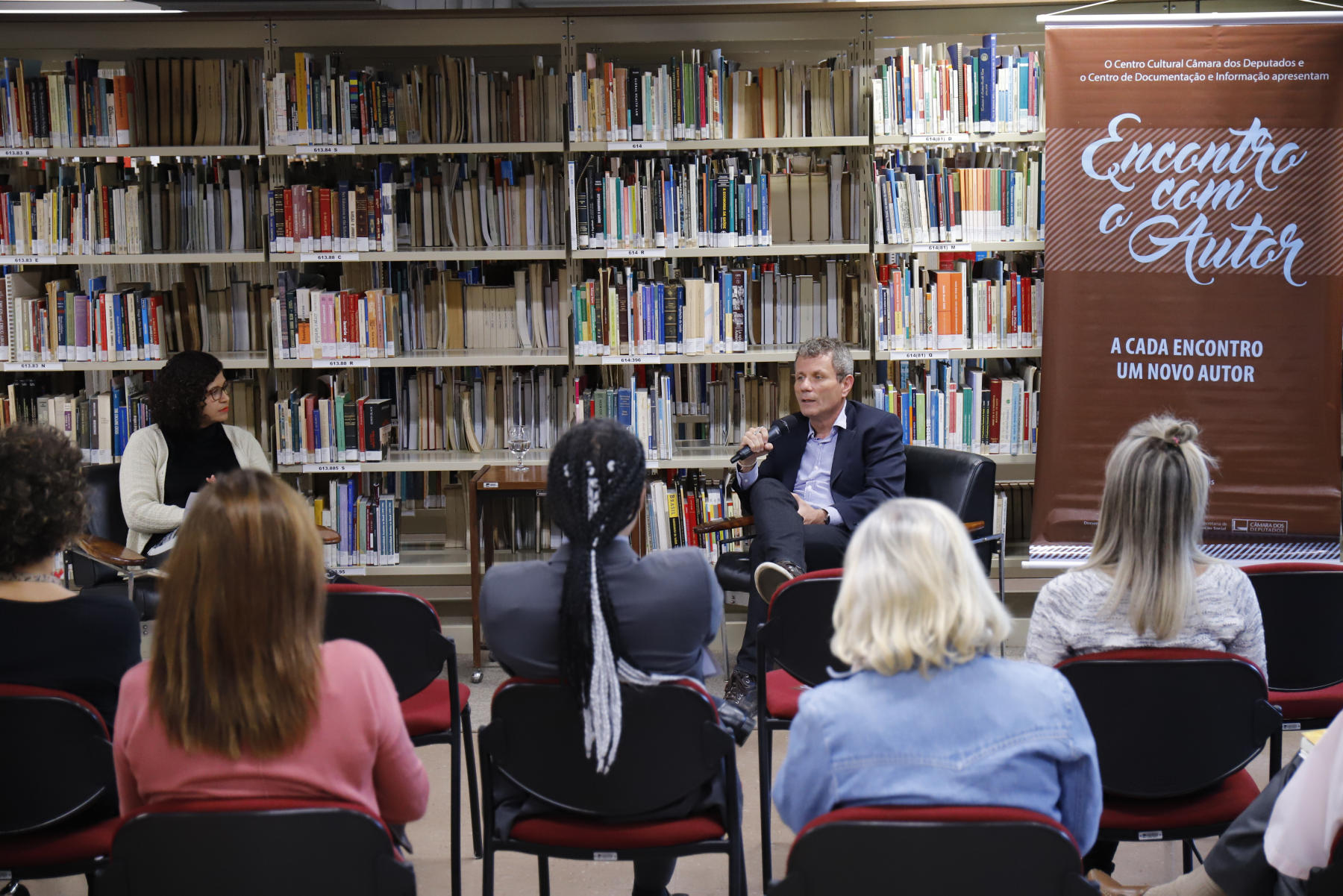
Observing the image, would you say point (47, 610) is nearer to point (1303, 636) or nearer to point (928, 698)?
point (928, 698)

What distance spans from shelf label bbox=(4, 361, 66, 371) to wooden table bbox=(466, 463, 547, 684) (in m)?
1.74

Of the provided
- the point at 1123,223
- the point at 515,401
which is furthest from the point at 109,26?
the point at 1123,223

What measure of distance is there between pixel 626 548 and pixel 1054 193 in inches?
116

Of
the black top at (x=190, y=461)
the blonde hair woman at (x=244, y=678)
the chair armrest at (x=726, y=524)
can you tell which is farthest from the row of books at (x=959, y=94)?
the blonde hair woman at (x=244, y=678)

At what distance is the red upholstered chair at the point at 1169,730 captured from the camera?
2223 mm

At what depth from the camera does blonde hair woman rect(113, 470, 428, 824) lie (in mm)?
1720

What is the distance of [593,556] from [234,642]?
67 centimetres

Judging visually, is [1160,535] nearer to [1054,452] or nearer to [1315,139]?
[1054,452]

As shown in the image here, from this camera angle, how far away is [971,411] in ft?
16.1

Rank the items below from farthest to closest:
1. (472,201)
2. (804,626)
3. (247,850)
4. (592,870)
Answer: (472,201) → (592,870) → (804,626) → (247,850)

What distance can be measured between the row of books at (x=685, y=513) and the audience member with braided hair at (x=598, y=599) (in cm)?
267

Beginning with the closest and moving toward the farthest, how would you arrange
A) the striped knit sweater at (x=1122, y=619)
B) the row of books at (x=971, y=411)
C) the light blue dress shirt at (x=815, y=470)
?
the striped knit sweater at (x=1122, y=619) → the light blue dress shirt at (x=815, y=470) → the row of books at (x=971, y=411)

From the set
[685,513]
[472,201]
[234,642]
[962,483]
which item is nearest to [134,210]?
[472,201]

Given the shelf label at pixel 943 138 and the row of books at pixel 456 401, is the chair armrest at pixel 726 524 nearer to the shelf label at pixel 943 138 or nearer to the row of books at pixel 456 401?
the row of books at pixel 456 401
